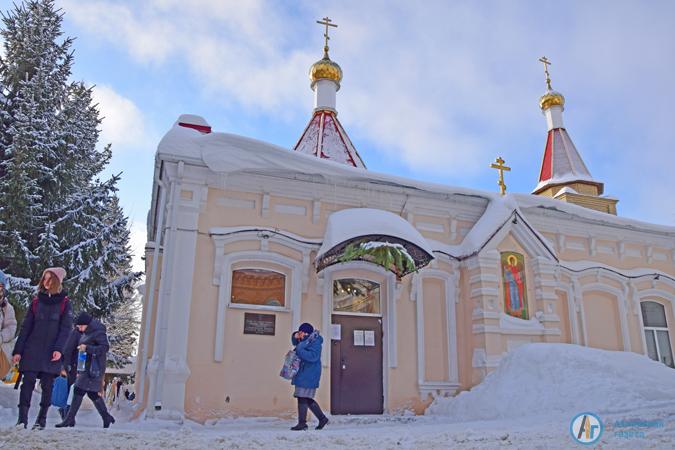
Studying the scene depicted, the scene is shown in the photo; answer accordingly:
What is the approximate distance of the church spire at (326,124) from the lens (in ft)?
50.8

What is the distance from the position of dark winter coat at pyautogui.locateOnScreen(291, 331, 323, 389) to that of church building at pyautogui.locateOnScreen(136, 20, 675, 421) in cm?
233

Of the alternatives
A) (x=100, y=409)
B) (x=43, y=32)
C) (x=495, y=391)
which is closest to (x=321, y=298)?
(x=495, y=391)

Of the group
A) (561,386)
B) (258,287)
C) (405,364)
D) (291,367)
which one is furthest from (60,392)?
(561,386)

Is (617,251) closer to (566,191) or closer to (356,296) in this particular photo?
(566,191)

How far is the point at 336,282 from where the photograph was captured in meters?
9.91

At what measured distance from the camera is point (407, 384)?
9.70 meters

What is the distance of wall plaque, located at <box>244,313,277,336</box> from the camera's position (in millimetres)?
8984

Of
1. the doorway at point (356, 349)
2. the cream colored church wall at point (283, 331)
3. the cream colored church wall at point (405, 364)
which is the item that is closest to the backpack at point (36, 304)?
the cream colored church wall at point (283, 331)

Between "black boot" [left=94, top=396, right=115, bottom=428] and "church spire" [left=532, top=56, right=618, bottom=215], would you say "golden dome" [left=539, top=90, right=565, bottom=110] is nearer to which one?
"church spire" [left=532, top=56, right=618, bottom=215]

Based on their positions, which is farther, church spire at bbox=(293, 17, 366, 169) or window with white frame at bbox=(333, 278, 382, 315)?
church spire at bbox=(293, 17, 366, 169)

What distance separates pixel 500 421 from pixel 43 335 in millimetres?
5799

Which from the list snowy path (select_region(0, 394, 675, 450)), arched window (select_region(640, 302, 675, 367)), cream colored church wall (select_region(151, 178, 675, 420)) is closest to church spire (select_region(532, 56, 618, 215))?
arched window (select_region(640, 302, 675, 367))

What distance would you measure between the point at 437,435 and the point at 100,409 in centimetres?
402

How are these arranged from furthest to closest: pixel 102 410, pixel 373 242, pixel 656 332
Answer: pixel 656 332
pixel 373 242
pixel 102 410
